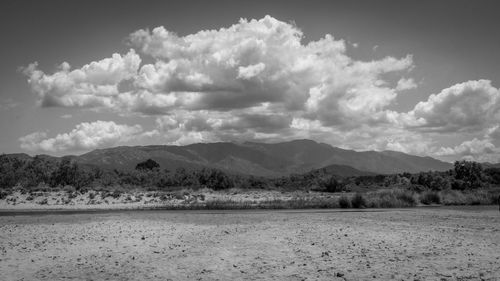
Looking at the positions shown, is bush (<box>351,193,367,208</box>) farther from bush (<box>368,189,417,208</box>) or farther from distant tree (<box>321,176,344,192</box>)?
distant tree (<box>321,176,344,192</box>)

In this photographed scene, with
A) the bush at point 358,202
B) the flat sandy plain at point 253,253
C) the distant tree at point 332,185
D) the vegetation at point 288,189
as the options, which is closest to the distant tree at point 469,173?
the vegetation at point 288,189

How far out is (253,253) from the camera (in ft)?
56.1

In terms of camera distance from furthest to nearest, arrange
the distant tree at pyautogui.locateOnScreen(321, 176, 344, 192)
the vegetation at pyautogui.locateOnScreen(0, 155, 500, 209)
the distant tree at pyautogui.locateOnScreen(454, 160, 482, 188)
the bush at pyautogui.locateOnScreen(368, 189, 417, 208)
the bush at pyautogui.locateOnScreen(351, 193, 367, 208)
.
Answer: the distant tree at pyautogui.locateOnScreen(321, 176, 344, 192), the distant tree at pyautogui.locateOnScreen(454, 160, 482, 188), the vegetation at pyautogui.locateOnScreen(0, 155, 500, 209), the bush at pyautogui.locateOnScreen(368, 189, 417, 208), the bush at pyautogui.locateOnScreen(351, 193, 367, 208)

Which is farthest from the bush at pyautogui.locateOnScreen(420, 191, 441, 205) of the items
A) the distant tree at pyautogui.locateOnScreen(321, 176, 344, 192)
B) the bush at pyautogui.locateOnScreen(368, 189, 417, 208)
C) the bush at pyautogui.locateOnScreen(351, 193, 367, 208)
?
the distant tree at pyautogui.locateOnScreen(321, 176, 344, 192)

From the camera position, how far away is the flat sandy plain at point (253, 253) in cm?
1381

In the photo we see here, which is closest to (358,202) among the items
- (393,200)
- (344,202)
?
(344,202)

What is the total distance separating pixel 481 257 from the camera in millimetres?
15766

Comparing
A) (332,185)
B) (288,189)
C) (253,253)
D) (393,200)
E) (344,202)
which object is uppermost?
(332,185)

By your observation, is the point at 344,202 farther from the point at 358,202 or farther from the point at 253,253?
the point at 253,253

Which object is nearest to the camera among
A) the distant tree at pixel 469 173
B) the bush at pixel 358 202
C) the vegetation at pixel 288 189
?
the bush at pixel 358 202

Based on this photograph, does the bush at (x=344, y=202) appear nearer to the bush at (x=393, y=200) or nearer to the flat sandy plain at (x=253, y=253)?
the bush at (x=393, y=200)

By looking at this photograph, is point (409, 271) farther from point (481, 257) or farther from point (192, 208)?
point (192, 208)

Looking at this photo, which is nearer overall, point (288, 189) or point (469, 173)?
point (469, 173)

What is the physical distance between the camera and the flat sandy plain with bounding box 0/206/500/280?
13.8 meters
